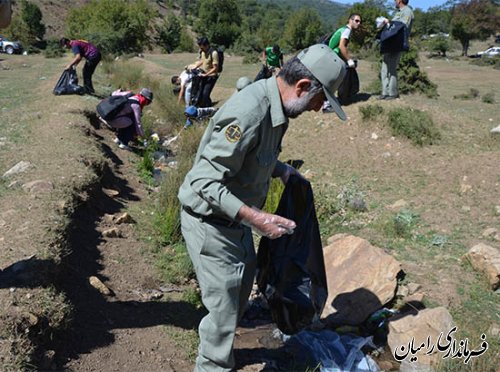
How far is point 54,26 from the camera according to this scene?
215ft

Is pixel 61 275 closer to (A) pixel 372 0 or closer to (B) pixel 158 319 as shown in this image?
(B) pixel 158 319

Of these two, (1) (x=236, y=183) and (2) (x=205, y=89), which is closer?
(1) (x=236, y=183)

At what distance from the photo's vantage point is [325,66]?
221cm

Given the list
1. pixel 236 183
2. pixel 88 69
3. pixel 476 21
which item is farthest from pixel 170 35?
pixel 236 183

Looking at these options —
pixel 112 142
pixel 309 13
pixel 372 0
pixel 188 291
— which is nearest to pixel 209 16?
Result: pixel 309 13

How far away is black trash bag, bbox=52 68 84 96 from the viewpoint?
10086mm

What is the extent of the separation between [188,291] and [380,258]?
1568 millimetres

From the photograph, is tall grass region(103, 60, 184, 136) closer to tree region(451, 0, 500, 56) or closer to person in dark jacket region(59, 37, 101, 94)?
person in dark jacket region(59, 37, 101, 94)

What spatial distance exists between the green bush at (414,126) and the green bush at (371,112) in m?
0.22

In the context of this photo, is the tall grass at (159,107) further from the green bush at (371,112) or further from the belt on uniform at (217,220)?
the belt on uniform at (217,220)

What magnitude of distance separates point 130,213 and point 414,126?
4203 mm

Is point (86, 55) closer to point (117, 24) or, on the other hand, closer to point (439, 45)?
point (117, 24)

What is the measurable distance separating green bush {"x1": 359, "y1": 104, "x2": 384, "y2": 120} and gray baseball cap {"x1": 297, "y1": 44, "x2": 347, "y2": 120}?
5622 millimetres

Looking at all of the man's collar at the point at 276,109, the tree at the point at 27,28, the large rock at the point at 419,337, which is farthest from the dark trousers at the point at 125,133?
the tree at the point at 27,28
